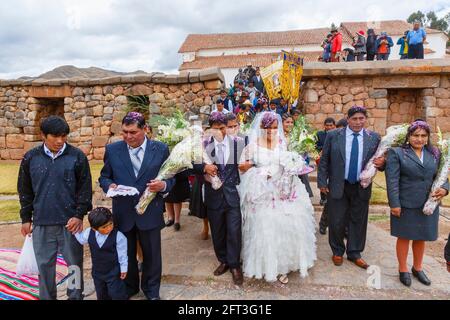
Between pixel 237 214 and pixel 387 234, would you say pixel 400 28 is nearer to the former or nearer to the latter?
pixel 387 234

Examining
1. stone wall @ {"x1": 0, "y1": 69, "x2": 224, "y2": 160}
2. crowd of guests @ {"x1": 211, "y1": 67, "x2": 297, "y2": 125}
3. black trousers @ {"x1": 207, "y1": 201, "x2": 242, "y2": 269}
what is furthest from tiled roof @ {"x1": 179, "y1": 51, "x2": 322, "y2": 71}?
black trousers @ {"x1": 207, "y1": 201, "x2": 242, "y2": 269}

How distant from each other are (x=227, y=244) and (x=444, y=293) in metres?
2.30

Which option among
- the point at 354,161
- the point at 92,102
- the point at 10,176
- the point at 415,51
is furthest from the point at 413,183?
the point at 10,176

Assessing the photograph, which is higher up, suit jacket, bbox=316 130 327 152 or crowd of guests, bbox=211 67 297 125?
crowd of guests, bbox=211 67 297 125

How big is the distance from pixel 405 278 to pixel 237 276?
181cm

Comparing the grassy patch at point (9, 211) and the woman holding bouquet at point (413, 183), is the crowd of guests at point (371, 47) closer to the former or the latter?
the woman holding bouquet at point (413, 183)

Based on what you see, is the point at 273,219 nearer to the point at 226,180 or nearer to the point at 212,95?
the point at 226,180

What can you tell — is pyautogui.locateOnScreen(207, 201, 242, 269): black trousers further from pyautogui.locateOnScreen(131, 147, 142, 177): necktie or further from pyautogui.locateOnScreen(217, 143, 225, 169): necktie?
pyautogui.locateOnScreen(131, 147, 142, 177): necktie

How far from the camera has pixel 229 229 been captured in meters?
3.41

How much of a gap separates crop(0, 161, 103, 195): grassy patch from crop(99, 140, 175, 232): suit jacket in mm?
5003

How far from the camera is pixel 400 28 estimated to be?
94.7 feet

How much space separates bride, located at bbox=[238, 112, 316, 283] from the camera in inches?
129

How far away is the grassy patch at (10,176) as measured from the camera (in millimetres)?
7613
